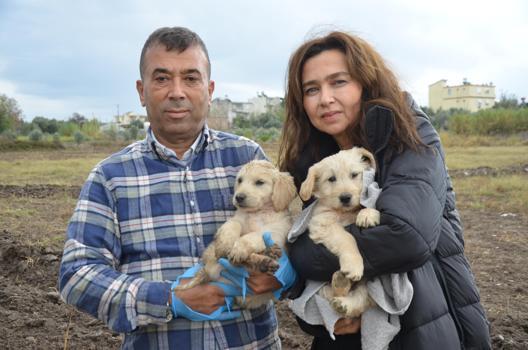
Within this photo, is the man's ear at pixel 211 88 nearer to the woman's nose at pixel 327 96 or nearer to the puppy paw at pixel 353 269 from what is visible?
the woman's nose at pixel 327 96

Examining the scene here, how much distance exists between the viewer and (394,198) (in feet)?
9.06

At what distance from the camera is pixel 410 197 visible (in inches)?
108

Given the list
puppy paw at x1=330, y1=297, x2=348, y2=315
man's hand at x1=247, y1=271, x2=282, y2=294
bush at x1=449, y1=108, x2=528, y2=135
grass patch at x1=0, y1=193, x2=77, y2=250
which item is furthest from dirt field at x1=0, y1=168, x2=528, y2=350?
bush at x1=449, y1=108, x2=528, y2=135

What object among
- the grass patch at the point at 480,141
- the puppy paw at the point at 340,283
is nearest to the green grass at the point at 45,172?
the puppy paw at the point at 340,283

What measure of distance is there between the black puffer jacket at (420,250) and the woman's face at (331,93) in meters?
0.31

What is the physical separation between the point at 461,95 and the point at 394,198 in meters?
106

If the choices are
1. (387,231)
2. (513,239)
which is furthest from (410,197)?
(513,239)

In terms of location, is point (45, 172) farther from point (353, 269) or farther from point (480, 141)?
point (480, 141)

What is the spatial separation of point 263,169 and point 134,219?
3.15ft

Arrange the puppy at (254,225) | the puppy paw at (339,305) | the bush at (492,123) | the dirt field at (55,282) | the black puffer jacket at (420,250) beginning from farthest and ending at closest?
the bush at (492,123)
the dirt field at (55,282)
the puppy at (254,225)
the puppy paw at (339,305)
the black puffer jacket at (420,250)

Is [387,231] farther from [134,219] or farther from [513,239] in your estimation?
[513,239]

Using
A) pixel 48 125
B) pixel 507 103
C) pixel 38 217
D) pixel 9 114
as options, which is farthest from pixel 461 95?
pixel 38 217

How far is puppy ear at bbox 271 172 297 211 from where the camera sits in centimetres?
368

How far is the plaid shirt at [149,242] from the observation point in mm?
3008
